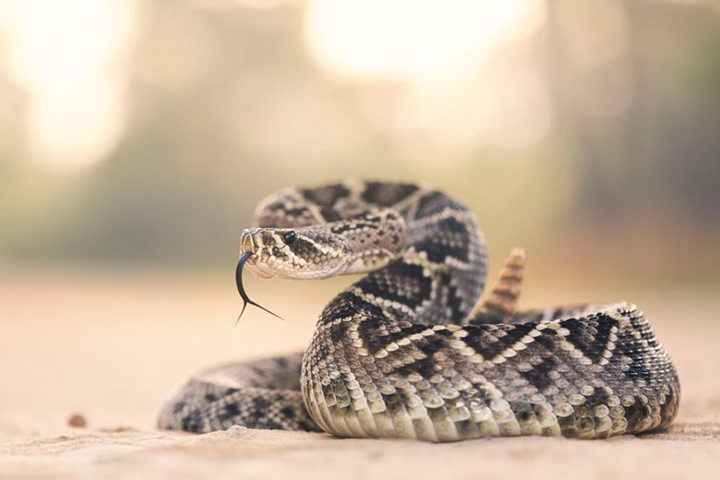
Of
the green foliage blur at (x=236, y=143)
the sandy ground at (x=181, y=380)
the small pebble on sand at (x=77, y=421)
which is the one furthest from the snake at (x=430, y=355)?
the green foliage blur at (x=236, y=143)

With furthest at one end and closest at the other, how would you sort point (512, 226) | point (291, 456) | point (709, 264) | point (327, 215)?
point (512, 226), point (709, 264), point (327, 215), point (291, 456)

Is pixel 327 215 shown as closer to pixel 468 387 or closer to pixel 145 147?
pixel 468 387

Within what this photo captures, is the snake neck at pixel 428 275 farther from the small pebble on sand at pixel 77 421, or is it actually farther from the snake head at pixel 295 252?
the small pebble on sand at pixel 77 421

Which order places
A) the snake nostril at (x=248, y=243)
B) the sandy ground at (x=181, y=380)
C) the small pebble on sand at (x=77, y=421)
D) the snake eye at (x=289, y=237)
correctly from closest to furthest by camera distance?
the sandy ground at (x=181, y=380)
the snake nostril at (x=248, y=243)
the snake eye at (x=289, y=237)
the small pebble on sand at (x=77, y=421)

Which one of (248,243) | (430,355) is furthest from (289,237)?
(430,355)

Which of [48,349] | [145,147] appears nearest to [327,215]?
[48,349]

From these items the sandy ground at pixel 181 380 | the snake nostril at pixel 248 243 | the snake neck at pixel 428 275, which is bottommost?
the sandy ground at pixel 181 380
